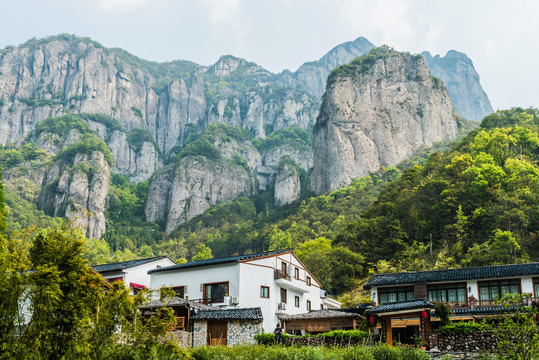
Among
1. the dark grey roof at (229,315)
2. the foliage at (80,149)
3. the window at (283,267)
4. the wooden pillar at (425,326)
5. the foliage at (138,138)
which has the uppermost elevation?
the foliage at (138,138)

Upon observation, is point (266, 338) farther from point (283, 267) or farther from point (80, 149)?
point (80, 149)

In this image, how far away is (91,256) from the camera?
3386 inches

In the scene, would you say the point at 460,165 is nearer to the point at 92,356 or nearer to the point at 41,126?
the point at 92,356

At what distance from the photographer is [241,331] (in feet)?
108

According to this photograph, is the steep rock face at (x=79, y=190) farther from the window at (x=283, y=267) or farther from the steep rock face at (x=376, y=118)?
the window at (x=283, y=267)

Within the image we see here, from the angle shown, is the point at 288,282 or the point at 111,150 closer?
the point at 288,282

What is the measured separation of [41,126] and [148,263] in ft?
423

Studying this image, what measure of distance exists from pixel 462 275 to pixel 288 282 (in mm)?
14125

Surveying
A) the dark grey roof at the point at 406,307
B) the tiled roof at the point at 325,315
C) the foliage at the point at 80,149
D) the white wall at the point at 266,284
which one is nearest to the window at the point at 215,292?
the white wall at the point at 266,284

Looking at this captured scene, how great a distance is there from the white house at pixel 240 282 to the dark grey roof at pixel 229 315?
4.14 meters

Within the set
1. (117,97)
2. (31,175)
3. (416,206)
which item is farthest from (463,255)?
(117,97)

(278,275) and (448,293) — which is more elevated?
(278,275)

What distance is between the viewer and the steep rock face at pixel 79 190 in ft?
402

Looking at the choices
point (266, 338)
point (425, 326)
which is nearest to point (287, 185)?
point (266, 338)
